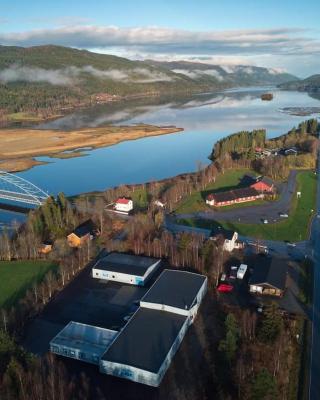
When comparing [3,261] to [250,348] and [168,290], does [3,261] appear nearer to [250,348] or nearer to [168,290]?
[168,290]

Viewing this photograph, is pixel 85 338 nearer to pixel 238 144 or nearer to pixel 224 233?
pixel 224 233

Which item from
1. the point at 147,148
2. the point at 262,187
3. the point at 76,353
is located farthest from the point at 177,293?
the point at 147,148

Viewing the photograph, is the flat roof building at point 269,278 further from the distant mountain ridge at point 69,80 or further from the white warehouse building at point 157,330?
the distant mountain ridge at point 69,80

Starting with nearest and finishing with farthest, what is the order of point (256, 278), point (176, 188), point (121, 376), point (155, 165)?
point (121, 376), point (256, 278), point (176, 188), point (155, 165)

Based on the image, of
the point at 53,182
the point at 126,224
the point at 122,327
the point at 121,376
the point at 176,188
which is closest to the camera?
the point at 121,376

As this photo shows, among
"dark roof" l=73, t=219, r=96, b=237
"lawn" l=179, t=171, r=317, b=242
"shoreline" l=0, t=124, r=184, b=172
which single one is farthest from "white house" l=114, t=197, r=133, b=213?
"shoreline" l=0, t=124, r=184, b=172

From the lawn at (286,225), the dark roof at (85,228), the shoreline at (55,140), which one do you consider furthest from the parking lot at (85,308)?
the shoreline at (55,140)

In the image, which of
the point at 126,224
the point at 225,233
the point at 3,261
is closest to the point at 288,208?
the point at 225,233
